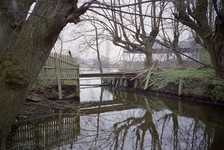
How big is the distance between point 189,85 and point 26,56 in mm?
7555

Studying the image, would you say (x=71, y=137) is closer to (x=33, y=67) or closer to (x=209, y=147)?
(x=33, y=67)

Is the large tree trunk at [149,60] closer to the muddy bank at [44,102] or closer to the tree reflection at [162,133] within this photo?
the muddy bank at [44,102]

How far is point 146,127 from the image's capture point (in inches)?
154

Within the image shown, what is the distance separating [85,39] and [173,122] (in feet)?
34.4

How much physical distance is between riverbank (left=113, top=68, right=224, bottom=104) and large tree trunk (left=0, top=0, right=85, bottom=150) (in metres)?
5.28

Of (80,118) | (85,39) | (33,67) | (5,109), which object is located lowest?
(80,118)

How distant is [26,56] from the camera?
5.86ft

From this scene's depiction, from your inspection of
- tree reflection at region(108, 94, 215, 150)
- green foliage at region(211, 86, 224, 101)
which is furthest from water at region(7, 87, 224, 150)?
green foliage at region(211, 86, 224, 101)

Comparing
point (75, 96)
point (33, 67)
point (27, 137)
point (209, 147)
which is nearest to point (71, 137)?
point (27, 137)

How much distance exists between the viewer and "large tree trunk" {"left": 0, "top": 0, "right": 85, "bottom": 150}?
5.66 feet

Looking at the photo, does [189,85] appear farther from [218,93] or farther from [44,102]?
[44,102]

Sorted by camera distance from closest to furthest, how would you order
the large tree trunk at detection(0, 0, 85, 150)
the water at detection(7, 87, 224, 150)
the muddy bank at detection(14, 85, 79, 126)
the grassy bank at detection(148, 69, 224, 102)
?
the large tree trunk at detection(0, 0, 85, 150) → the water at detection(7, 87, 224, 150) → the muddy bank at detection(14, 85, 79, 126) → the grassy bank at detection(148, 69, 224, 102)

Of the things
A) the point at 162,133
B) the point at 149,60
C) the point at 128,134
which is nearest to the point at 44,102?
the point at 128,134

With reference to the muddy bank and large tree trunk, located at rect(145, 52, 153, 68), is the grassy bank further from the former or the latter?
the muddy bank
